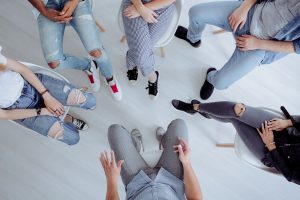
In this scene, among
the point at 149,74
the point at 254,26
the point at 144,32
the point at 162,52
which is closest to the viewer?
the point at 254,26

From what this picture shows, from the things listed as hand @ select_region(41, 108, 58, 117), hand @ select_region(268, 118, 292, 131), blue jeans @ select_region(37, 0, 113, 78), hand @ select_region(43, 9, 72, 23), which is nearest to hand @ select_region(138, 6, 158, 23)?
blue jeans @ select_region(37, 0, 113, 78)

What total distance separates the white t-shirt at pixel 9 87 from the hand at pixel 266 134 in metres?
1.27

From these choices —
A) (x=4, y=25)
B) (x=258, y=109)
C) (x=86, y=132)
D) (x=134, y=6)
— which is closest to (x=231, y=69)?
(x=258, y=109)

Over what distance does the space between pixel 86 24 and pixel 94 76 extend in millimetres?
459

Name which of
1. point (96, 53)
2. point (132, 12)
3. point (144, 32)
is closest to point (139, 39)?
point (144, 32)

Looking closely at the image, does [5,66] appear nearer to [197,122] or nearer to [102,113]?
[102,113]

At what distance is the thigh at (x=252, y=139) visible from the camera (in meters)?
1.53

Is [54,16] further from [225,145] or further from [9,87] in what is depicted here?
[225,145]

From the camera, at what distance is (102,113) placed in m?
2.07

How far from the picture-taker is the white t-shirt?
4.64 ft

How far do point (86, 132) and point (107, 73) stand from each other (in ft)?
1.47

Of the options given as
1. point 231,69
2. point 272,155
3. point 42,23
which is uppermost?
point 42,23

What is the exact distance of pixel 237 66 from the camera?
168cm

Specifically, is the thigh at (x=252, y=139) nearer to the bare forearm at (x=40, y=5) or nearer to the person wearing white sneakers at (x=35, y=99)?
the person wearing white sneakers at (x=35, y=99)
